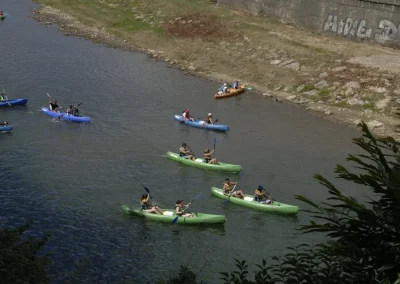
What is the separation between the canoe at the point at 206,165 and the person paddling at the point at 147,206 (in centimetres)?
637

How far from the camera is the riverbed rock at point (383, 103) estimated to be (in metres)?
43.7

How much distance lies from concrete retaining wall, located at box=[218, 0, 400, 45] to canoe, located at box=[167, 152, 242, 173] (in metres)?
27.0

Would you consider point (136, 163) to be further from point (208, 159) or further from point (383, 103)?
point (383, 103)

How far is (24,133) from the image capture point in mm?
37906

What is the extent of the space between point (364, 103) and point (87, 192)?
25.0 metres

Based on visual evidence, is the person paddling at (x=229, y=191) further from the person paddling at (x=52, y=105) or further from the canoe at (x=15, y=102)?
the canoe at (x=15, y=102)

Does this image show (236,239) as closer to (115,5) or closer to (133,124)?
(133,124)

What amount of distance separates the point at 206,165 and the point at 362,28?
93.3ft

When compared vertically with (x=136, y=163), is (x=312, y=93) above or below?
above

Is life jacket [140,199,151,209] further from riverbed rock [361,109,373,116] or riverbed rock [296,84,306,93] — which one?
riverbed rock [296,84,306,93]

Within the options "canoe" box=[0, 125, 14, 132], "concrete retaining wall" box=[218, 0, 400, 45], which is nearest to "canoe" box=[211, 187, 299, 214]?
"canoe" box=[0, 125, 14, 132]

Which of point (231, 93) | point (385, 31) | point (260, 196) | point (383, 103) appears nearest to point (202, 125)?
point (231, 93)

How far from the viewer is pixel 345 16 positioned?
2186 inches

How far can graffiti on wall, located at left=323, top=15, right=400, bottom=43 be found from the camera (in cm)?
5228
